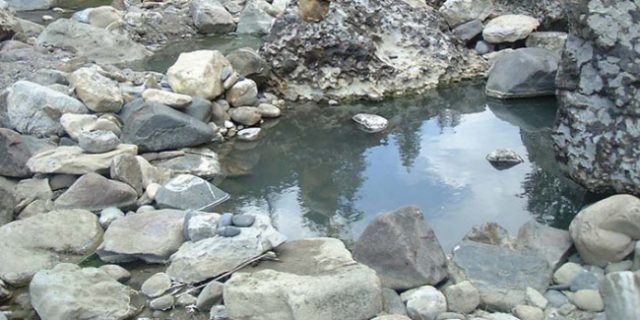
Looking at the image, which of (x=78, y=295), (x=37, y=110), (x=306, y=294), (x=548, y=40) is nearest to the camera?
(x=306, y=294)

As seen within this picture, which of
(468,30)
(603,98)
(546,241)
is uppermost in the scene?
(603,98)

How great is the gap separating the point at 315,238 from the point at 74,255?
5.28ft

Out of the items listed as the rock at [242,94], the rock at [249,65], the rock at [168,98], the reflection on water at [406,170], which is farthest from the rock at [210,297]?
the rock at [249,65]

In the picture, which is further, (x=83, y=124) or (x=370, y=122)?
(x=370, y=122)

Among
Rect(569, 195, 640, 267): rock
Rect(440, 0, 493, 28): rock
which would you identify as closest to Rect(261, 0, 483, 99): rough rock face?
Rect(440, 0, 493, 28): rock

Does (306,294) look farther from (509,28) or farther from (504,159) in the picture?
(509,28)

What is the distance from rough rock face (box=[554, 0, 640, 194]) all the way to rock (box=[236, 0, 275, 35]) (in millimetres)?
6825

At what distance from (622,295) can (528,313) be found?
0.51m

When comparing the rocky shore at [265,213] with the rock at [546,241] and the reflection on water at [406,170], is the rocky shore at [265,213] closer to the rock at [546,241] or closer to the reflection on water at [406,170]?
the rock at [546,241]

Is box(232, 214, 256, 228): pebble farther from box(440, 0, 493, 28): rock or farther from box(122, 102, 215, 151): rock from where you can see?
box(440, 0, 493, 28): rock

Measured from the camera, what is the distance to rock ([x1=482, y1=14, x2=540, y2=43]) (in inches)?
368

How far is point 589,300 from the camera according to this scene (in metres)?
4.17

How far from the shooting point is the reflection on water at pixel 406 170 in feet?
18.3

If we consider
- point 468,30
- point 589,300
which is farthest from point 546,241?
point 468,30
